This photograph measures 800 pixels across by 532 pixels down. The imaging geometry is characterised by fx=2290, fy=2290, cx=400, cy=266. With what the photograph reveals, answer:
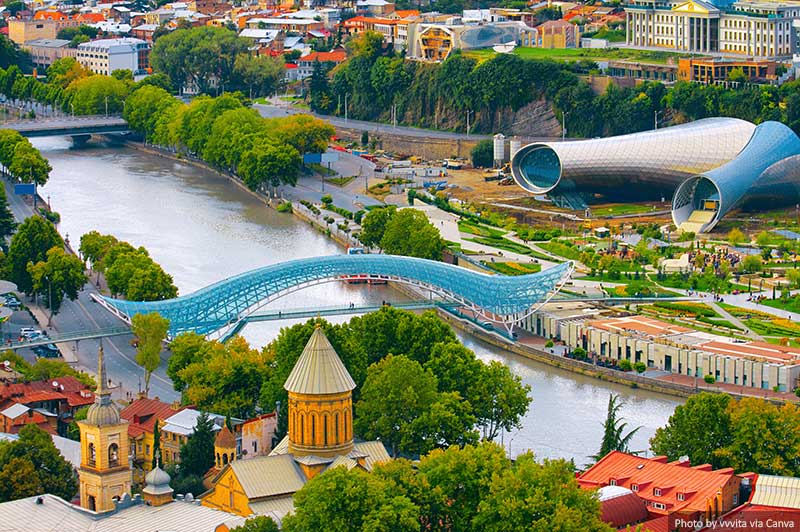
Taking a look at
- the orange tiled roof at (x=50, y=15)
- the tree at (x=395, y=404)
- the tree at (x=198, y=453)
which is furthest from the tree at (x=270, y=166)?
the orange tiled roof at (x=50, y=15)

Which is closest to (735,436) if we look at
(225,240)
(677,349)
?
(677,349)

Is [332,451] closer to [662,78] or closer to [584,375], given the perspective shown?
[584,375]

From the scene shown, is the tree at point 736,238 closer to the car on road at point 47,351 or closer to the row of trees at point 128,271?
the row of trees at point 128,271

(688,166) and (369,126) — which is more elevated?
(688,166)

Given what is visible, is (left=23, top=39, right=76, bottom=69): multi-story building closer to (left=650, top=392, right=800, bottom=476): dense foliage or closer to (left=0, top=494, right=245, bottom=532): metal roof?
(left=650, top=392, right=800, bottom=476): dense foliage

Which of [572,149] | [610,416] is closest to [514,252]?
[572,149]

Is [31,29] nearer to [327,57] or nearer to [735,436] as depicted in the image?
[327,57]
